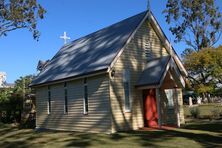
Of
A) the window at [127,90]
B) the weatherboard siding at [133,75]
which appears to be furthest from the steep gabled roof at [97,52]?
the window at [127,90]

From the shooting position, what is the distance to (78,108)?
23969 mm

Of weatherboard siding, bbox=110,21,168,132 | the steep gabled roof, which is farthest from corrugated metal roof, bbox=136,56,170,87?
the steep gabled roof

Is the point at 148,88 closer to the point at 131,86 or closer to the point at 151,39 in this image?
the point at 131,86

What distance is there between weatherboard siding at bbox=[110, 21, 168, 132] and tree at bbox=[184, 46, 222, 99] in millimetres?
14993

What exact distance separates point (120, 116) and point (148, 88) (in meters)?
2.43

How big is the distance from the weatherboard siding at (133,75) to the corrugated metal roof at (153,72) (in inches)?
15.0

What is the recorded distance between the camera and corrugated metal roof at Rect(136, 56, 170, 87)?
22156mm

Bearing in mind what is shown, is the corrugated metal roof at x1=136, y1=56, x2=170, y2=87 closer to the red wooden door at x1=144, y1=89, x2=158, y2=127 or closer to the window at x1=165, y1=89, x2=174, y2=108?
the red wooden door at x1=144, y1=89, x2=158, y2=127

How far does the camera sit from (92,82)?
22609 millimetres

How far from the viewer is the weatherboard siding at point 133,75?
2172 centimetres

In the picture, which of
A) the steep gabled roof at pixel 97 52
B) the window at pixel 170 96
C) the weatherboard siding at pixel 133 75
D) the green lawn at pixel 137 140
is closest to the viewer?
the green lawn at pixel 137 140

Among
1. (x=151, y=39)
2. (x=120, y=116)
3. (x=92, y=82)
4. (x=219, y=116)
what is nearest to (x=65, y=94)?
(x=92, y=82)

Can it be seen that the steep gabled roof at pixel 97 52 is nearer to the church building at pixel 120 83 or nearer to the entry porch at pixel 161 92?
the church building at pixel 120 83

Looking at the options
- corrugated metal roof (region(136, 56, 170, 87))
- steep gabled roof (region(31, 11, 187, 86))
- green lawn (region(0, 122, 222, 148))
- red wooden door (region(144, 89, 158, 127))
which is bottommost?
green lawn (region(0, 122, 222, 148))
